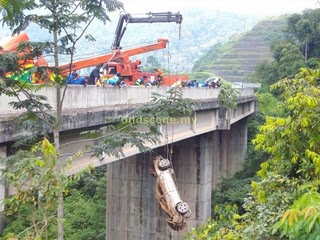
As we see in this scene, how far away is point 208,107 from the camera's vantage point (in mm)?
17719

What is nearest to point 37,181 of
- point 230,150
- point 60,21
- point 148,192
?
point 60,21

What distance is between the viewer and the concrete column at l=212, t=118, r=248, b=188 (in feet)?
101

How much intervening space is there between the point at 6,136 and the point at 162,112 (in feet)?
6.75

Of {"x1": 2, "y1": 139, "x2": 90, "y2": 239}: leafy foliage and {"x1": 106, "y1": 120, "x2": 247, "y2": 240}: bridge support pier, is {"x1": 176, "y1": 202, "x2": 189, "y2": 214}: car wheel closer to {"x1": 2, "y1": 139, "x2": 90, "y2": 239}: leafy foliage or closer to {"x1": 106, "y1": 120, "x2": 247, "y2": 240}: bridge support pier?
{"x1": 2, "y1": 139, "x2": 90, "y2": 239}: leafy foliage

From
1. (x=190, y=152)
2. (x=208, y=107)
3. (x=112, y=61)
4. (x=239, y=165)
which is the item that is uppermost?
(x=112, y=61)

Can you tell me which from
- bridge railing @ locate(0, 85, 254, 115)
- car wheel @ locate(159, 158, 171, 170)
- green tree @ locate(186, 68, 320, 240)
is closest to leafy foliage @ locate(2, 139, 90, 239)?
green tree @ locate(186, 68, 320, 240)

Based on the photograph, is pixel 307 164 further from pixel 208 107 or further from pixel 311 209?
pixel 208 107

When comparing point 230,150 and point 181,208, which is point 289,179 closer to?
point 181,208

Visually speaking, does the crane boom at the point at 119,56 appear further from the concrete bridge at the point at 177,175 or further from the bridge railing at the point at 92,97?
the concrete bridge at the point at 177,175

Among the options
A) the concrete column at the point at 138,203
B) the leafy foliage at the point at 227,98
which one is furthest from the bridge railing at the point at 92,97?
the leafy foliage at the point at 227,98

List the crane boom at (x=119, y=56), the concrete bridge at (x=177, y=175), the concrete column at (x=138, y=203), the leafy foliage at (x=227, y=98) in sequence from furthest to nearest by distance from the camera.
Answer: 1. the leafy foliage at (x=227, y=98)
2. the concrete column at (x=138, y=203)
3. the concrete bridge at (x=177, y=175)
4. the crane boom at (x=119, y=56)

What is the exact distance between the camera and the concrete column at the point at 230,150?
101 feet

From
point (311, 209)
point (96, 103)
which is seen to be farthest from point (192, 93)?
point (311, 209)

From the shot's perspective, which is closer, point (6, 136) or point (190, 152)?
point (6, 136)
